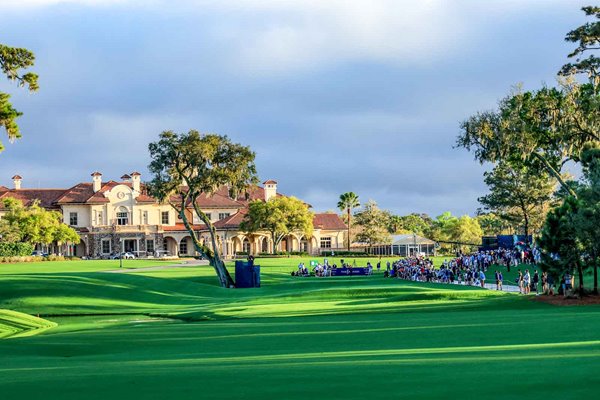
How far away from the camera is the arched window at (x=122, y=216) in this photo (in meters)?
127

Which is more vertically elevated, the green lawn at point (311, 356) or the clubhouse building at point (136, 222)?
the clubhouse building at point (136, 222)

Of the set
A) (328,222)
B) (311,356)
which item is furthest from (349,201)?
(311,356)

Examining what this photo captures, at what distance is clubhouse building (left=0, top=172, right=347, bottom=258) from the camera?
124m

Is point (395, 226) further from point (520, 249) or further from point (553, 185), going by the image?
point (520, 249)

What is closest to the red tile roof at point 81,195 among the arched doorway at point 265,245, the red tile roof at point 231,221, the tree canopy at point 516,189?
the red tile roof at point 231,221

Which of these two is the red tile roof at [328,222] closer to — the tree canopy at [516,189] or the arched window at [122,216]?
the arched window at [122,216]

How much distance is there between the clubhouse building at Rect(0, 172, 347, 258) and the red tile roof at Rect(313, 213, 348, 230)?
0.43 m

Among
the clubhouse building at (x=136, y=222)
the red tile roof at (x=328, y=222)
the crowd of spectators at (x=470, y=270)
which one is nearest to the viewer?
the crowd of spectators at (x=470, y=270)

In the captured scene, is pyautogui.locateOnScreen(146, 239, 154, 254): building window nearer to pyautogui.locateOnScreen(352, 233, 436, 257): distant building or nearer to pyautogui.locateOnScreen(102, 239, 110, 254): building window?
pyautogui.locateOnScreen(102, 239, 110, 254): building window

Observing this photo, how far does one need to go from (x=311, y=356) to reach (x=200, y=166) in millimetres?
42472

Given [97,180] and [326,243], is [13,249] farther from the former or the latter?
[326,243]

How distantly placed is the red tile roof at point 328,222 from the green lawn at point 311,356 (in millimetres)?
97976

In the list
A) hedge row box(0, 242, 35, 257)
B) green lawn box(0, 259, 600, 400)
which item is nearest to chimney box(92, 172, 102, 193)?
hedge row box(0, 242, 35, 257)

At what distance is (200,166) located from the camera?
55.3 metres
